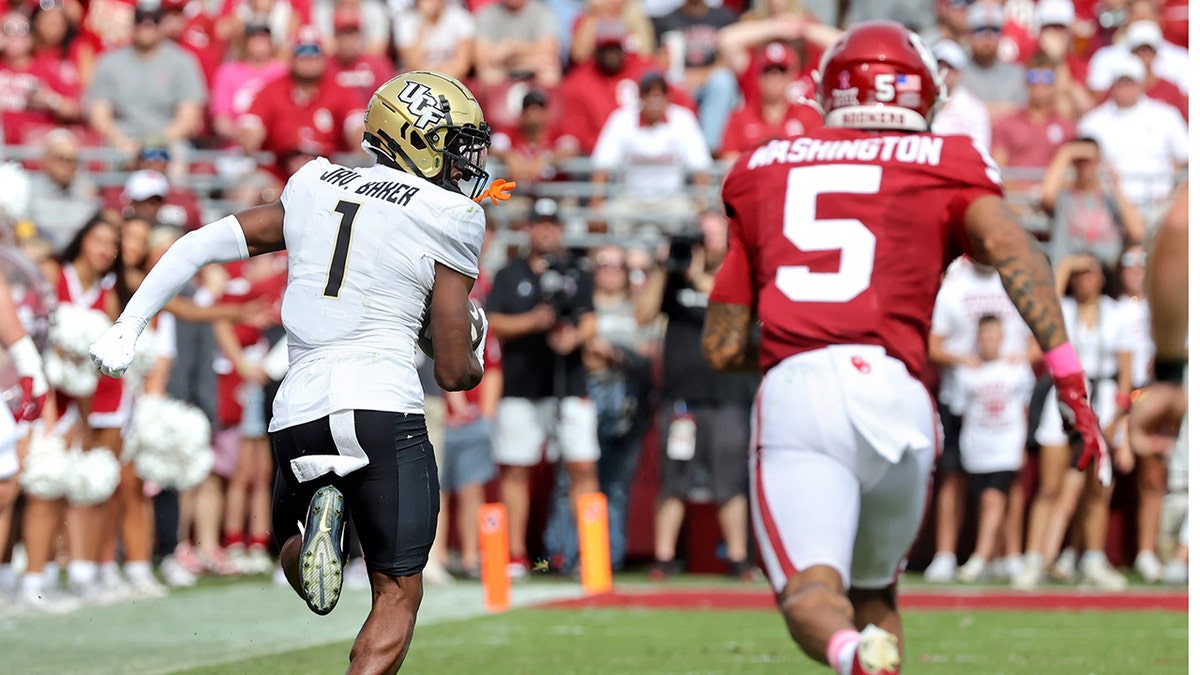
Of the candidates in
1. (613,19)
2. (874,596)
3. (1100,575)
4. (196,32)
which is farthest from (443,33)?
(874,596)

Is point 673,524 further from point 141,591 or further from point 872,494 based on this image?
point 872,494

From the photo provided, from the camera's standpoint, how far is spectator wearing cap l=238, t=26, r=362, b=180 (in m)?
13.6

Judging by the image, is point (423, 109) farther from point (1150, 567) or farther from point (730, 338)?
point (1150, 567)

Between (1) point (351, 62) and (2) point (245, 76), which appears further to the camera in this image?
(2) point (245, 76)

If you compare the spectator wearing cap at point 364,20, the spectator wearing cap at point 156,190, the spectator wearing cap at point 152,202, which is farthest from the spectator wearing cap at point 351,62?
the spectator wearing cap at point 152,202

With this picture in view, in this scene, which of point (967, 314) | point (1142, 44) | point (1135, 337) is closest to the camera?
point (1135, 337)

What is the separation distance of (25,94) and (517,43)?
3.92m

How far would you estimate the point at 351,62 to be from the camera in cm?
1407

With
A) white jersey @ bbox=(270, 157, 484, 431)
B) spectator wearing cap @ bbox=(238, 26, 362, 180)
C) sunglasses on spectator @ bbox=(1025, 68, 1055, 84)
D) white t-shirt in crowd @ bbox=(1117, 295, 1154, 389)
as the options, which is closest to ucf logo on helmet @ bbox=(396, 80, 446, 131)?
white jersey @ bbox=(270, 157, 484, 431)

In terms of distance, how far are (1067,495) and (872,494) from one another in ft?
24.0

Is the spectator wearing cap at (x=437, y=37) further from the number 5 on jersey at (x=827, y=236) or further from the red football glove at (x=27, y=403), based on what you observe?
the number 5 on jersey at (x=827, y=236)

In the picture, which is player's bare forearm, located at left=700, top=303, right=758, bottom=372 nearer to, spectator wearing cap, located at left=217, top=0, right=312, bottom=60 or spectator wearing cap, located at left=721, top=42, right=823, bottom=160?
spectator wearing cap, located at left=721, top=42, right=823, bottom=160

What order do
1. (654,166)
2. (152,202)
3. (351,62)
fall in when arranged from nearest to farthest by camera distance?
(152,202), (654,166), (351,62)

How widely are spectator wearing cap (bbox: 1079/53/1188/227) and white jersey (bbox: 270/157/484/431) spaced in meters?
9.17
